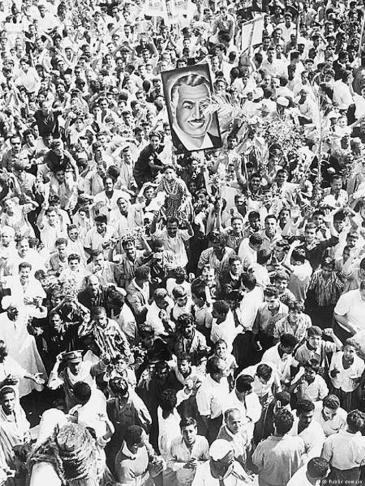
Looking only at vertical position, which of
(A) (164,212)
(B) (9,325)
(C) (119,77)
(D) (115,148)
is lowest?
(B) (9,325)

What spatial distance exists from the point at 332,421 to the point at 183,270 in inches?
98.4

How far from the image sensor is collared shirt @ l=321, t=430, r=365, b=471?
5312 mm

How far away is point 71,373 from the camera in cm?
623

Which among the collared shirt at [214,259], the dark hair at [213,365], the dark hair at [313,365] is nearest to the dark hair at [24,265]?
the collared shirt at [214,259]

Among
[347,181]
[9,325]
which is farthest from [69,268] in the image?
[347,181]

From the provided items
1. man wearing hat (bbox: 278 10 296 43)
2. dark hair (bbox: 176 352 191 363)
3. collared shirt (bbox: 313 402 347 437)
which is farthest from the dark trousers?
man wearing hat (bbox: 278 10 296 43)

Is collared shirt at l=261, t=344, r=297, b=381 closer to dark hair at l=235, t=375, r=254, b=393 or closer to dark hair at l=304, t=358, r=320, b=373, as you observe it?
dark hair at l=304, t=358, r=320, b=373

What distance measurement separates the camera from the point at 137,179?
1046 cm

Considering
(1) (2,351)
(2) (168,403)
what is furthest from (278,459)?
(1) (2,351)

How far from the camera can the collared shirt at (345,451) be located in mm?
5312

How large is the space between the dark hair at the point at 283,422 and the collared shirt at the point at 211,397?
2.08 feet

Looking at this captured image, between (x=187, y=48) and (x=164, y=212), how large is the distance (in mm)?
6128

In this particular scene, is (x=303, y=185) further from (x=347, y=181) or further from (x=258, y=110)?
(x=258, y=110)

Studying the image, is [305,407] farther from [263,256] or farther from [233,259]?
[263,256]
